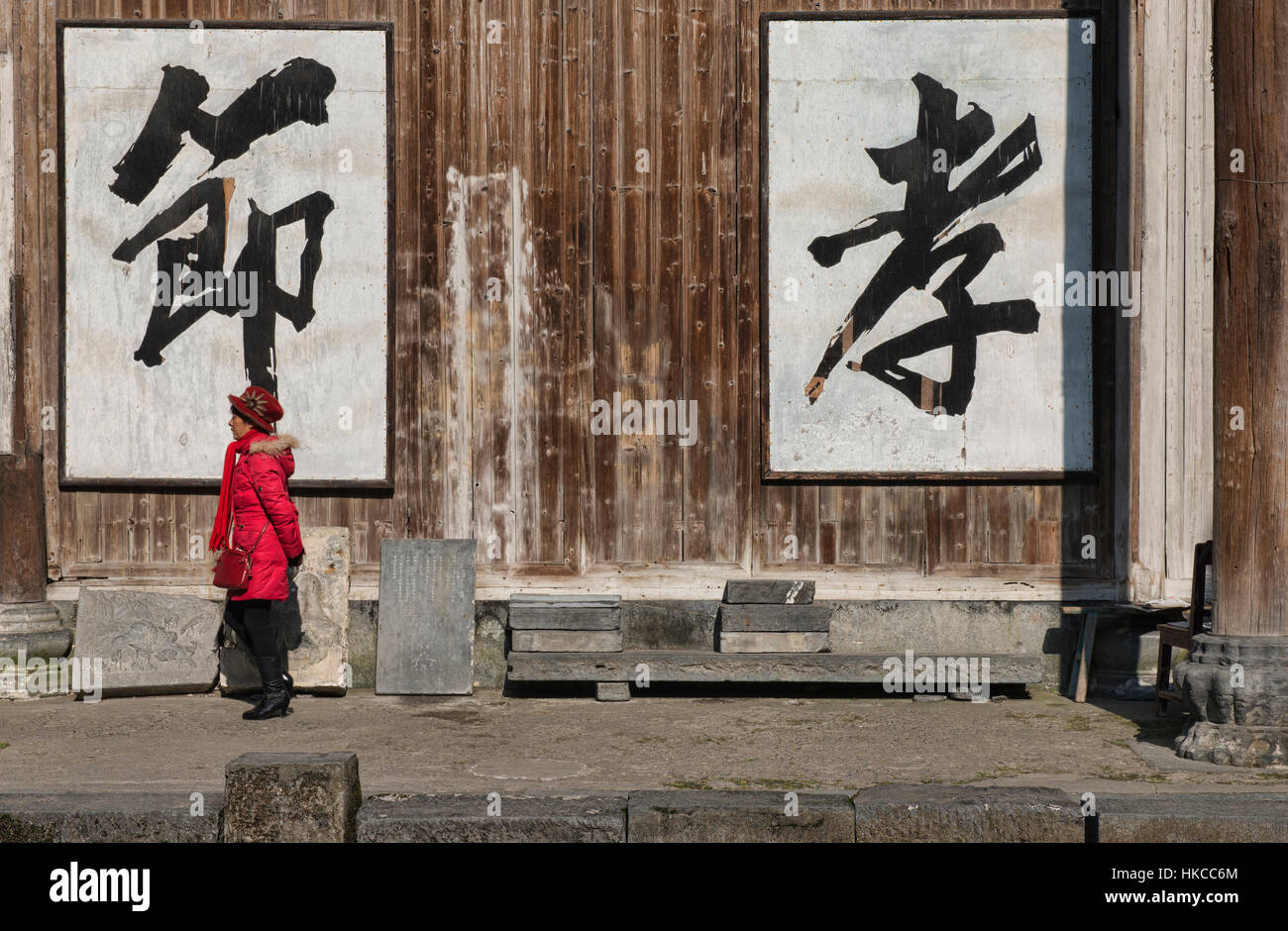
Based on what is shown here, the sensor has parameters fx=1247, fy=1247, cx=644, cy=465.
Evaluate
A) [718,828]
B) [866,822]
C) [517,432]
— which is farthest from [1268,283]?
[517,432]

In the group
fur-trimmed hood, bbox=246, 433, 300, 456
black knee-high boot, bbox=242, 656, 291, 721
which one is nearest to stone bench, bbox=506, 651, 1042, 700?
black knee-high boot, bbox=242, 656, 291, 721

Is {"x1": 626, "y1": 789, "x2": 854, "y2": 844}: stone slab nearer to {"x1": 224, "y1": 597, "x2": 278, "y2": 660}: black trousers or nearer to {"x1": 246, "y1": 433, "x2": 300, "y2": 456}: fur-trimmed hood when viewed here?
{"x1": 224, "y1": 597, "x2": 278, "y2": 660}: black trousers

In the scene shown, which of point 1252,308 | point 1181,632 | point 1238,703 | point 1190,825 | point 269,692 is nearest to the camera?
point 1190,825

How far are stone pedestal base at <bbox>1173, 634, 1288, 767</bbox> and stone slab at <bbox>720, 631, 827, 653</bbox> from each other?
247cm

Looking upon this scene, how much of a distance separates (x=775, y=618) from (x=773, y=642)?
0.17 metres

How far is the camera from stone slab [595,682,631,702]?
8625 mm

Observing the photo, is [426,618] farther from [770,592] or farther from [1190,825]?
[1190,825]

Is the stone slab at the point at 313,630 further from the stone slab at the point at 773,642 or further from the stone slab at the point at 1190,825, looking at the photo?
the stone slab at the point at 1190,825

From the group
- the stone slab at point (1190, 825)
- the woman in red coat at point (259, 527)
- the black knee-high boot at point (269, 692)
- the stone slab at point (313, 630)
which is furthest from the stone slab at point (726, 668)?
the stone slab at point (1190, 825)

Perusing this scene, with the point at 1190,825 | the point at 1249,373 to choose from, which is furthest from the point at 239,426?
the point at 1249,373

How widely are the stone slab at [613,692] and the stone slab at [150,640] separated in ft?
9.17

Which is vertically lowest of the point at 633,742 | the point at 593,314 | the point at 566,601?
the point at 633,742

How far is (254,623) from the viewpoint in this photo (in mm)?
8102

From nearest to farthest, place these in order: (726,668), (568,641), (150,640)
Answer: (726,668) → (568,641) → (150,640)
